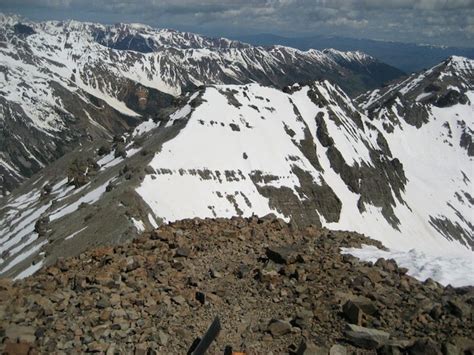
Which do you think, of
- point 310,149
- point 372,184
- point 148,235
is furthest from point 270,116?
point 148,235

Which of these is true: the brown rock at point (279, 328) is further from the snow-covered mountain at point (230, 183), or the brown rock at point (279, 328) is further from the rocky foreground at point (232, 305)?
the snow-covered mountain at point (230, 183)

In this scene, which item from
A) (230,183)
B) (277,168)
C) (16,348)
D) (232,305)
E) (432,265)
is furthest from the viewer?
(277,168)

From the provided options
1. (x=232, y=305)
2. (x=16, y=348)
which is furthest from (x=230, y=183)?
(x=16, y=348)

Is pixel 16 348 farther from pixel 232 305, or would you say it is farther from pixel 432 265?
pixel 432 265

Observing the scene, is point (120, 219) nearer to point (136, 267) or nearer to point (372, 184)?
point (136, 267)

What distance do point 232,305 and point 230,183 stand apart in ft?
264

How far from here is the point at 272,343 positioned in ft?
48.5

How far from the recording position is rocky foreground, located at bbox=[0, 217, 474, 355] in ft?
47.8

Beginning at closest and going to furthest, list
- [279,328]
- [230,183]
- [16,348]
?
1. [16,348]
2. [279,328]
3. [230,183]

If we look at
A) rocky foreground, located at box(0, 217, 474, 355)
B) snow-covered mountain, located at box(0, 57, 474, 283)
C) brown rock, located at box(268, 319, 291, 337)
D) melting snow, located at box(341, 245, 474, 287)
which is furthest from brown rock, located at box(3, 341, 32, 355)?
snow-covered mountain, located at box(0, 57, 474, 283)

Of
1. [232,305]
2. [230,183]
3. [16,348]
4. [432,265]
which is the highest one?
[16,348]

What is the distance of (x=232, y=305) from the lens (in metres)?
17.3

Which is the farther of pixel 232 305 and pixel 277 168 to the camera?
pixel 277 168

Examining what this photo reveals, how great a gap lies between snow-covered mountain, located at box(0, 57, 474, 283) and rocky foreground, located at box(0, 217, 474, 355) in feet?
20.1
